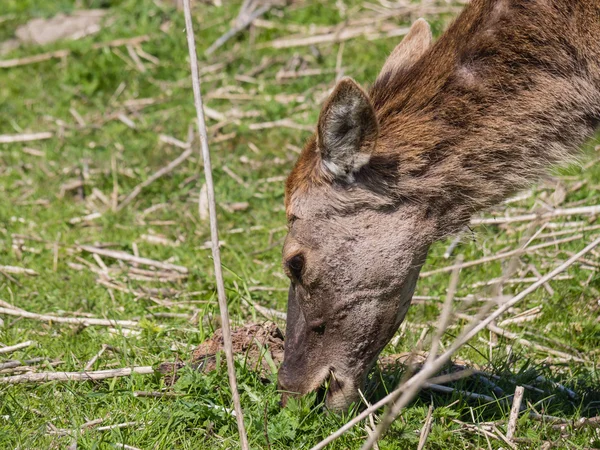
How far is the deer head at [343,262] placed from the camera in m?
4.34

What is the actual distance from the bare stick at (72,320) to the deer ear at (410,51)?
220 cm

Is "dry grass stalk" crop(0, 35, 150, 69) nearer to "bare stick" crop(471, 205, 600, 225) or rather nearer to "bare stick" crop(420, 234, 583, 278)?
"bare stick" crop(471, 205, 600, 225)

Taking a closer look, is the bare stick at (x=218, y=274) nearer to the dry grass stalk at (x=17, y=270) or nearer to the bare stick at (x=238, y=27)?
the dry grass stalk at (x=17, y=270)

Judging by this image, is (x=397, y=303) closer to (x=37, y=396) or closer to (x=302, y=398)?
(x=302, y=398)

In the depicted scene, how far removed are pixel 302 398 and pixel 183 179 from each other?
3.91 meters

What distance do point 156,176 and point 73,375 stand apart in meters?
3.35

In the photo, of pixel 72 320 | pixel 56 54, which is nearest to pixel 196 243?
pixel 72 320

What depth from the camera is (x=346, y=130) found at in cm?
418

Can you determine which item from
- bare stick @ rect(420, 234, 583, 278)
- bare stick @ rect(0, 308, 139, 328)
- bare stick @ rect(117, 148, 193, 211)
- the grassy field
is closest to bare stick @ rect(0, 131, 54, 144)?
the grassy field

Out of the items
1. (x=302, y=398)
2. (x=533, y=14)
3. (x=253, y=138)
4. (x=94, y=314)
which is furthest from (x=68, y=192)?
(x=533, y=14)

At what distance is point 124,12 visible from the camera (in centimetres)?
1051

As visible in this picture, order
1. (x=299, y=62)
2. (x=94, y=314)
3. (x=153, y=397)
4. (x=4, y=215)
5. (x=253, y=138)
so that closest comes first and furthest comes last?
(x=153, y=397) → (x=94, y=314) → (x=4, y=215) → (x=253, y=138) → (x=299, y=62)

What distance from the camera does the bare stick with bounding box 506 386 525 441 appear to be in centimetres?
429

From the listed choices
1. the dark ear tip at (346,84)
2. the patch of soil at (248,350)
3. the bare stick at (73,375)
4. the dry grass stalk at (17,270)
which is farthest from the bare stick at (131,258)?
the dark ear tip at (346,84)
